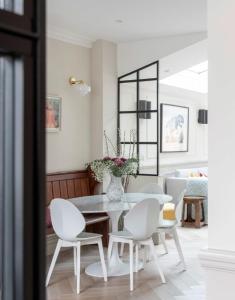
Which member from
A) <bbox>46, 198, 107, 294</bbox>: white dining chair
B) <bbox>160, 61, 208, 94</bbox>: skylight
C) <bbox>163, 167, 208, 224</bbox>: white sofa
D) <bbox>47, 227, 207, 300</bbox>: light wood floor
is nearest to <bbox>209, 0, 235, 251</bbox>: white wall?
<bbox>47, 227, 207, 300</bbox>: light wood floor

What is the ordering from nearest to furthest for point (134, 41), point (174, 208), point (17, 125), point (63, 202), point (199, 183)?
point (17, 125)
point (63, 202)
point (174, 208)
point (134, 41)
point (199, 183)

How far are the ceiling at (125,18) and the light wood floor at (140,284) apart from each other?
2996mm

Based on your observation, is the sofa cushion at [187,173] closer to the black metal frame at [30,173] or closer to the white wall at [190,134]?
the white wall at [190,134]

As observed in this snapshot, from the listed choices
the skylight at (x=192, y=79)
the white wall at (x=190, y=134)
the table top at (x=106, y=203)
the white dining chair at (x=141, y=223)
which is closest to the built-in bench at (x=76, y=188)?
the table top at (x=106, y=203)

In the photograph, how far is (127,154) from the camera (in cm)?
704

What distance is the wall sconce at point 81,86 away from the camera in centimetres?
620

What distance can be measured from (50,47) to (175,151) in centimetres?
433

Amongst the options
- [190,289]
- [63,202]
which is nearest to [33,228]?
[63,202]

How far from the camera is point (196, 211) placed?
300 inches

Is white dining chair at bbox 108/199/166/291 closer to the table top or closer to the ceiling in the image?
the table top

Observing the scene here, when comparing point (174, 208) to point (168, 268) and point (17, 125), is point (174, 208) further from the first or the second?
point (17, 125)

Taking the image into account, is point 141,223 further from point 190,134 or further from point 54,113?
point 190,134

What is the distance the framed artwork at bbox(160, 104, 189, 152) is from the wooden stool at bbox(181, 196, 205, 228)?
4.89ft

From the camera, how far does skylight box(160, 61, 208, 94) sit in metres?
9.59
